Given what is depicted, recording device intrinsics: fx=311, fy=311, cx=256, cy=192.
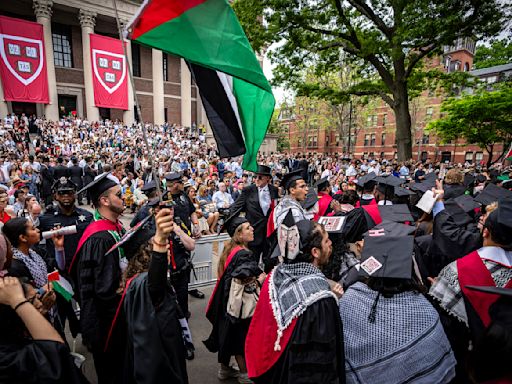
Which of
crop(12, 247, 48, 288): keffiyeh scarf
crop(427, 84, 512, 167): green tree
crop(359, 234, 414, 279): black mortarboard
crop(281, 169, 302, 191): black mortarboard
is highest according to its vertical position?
crop(427, 84, 512, 167): green tree

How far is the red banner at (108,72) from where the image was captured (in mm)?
24953

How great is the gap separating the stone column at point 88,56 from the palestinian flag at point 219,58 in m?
29.7

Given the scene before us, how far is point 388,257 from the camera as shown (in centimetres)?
216

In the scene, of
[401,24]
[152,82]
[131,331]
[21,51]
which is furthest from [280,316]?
[152,82]

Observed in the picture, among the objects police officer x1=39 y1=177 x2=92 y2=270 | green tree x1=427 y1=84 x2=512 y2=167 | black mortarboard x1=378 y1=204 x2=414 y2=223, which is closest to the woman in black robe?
black mortarboard x1=378 y1=204 x2=414 y2=223

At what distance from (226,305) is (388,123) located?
5345 centimetres

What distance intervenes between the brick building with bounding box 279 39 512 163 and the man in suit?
3354 centimetres

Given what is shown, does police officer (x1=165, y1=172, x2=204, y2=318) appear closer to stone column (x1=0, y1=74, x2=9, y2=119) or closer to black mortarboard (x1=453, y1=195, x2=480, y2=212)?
black mortarboard (x1=453, y1=195, x2=480, y2=212)

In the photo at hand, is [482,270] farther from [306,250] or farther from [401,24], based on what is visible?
[401,24]

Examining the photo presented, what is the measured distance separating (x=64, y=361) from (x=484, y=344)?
218 centimetres

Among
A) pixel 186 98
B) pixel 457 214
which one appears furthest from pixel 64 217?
pixel 186 98

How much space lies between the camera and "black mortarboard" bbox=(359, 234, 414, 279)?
207 cm

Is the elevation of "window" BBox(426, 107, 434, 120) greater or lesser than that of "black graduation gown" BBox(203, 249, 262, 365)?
greater

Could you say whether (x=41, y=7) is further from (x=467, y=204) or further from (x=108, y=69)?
(x=467, y=204)
